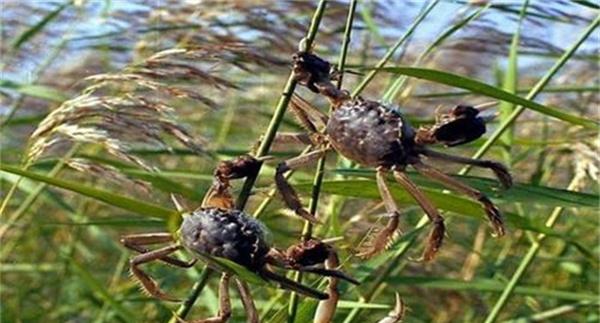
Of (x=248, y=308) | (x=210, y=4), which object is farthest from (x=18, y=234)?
(x=248, y=308)

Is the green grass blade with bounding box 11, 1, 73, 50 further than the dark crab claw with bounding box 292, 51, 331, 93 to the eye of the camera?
Yes

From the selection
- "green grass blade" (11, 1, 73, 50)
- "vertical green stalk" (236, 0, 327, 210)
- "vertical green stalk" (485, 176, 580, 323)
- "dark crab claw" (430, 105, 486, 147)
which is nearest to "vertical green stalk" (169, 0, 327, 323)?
"vertical green stalk" (236, 0, 327, 210)

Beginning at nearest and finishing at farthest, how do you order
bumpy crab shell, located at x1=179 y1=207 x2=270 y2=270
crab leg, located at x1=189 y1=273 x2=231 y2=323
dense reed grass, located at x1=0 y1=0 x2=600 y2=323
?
1. bumpy crab shell, located at x1=179 y1=207 x2=270 y2=270
2. crab leg, located at x1=189 y1=273 x2=231 y2=323
3. dense reed grass, located at x1=0 y1=0 x2=600 y2=323

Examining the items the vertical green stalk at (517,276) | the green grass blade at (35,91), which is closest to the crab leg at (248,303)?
the vertical green stalk at (517,276)

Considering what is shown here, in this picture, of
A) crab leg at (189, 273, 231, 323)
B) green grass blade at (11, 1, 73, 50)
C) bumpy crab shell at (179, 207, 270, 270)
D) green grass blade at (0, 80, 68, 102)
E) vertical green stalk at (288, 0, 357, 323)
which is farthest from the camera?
green grass blade at (11, 1, 73, 50)

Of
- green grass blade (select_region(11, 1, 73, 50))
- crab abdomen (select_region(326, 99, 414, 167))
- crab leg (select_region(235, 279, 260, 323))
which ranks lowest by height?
crab leg (select_region(235, 279, 260, 323))

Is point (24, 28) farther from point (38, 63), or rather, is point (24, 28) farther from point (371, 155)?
point (371, 155)

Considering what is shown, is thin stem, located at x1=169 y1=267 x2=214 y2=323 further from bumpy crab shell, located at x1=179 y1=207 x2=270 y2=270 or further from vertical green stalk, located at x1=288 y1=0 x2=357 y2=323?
bumpy crab shell, located at x1=179 y1=207 x2=270 y2=270
